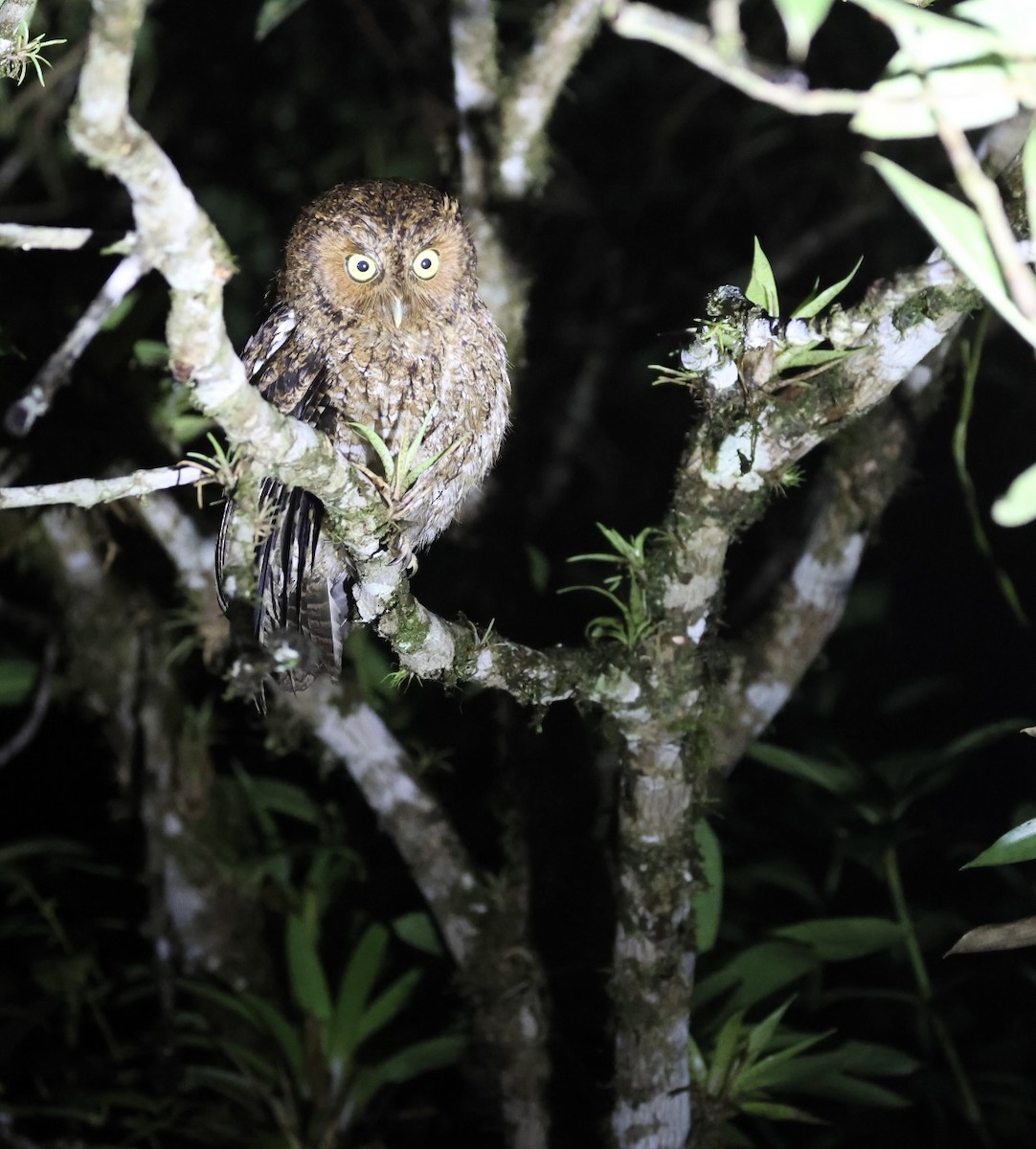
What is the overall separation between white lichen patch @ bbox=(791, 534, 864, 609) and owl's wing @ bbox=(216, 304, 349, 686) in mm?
906

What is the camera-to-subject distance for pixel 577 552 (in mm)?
3242

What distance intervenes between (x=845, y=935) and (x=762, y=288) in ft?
4.44

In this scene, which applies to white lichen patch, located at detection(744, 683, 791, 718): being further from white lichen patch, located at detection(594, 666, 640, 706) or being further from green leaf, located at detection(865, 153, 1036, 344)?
green leaf, located at detection(865, 153, 1036, 344)

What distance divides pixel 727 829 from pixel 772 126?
2343 mm

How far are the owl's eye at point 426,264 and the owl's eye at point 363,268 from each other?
0.07 m

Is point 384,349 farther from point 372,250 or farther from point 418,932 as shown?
point 418,932

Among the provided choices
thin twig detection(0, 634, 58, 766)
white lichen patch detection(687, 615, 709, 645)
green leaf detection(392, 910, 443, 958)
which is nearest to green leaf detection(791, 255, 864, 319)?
white lichen patch detection(687, 615, 709, 645)

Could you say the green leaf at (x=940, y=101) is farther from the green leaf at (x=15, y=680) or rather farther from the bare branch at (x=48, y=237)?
the green leaf at (x=15, y=680)

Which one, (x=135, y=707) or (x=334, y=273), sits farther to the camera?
(x=135, y=707)

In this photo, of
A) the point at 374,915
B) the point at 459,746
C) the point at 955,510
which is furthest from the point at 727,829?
the point at 955,510

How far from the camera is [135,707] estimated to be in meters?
2.59

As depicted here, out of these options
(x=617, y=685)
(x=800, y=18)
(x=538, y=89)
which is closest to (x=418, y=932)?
(x=617, y=685)

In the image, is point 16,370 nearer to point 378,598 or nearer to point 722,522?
point 378,598

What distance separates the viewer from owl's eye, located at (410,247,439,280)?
1970 mm
